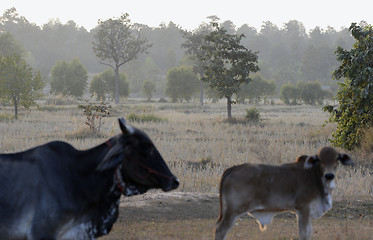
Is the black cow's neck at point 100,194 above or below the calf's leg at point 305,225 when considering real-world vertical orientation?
above

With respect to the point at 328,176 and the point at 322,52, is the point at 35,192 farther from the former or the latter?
the point at 322,52

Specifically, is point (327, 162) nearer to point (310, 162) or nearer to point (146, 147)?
point (310, 162)

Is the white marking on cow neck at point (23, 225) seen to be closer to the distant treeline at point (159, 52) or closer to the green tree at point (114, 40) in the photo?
the green tree at point (114, 40)

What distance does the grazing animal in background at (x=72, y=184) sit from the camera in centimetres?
488

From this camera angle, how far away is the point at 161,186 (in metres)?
5.54

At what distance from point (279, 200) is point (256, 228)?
2.15 m

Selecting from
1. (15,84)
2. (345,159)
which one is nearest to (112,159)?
(345,159)

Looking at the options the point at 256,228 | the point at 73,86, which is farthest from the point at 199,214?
the point at 73,86

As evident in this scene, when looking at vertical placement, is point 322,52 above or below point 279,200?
above

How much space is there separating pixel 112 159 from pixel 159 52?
526 feet

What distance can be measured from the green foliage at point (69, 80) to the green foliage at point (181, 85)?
14.4m

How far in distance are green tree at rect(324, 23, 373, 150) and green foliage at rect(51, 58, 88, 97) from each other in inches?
2372

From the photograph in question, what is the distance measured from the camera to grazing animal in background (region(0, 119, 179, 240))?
4.88m

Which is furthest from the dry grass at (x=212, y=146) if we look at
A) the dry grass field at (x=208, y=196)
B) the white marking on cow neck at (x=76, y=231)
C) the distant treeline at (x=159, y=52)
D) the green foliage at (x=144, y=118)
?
the distant treeline at (x=159, y=52)
